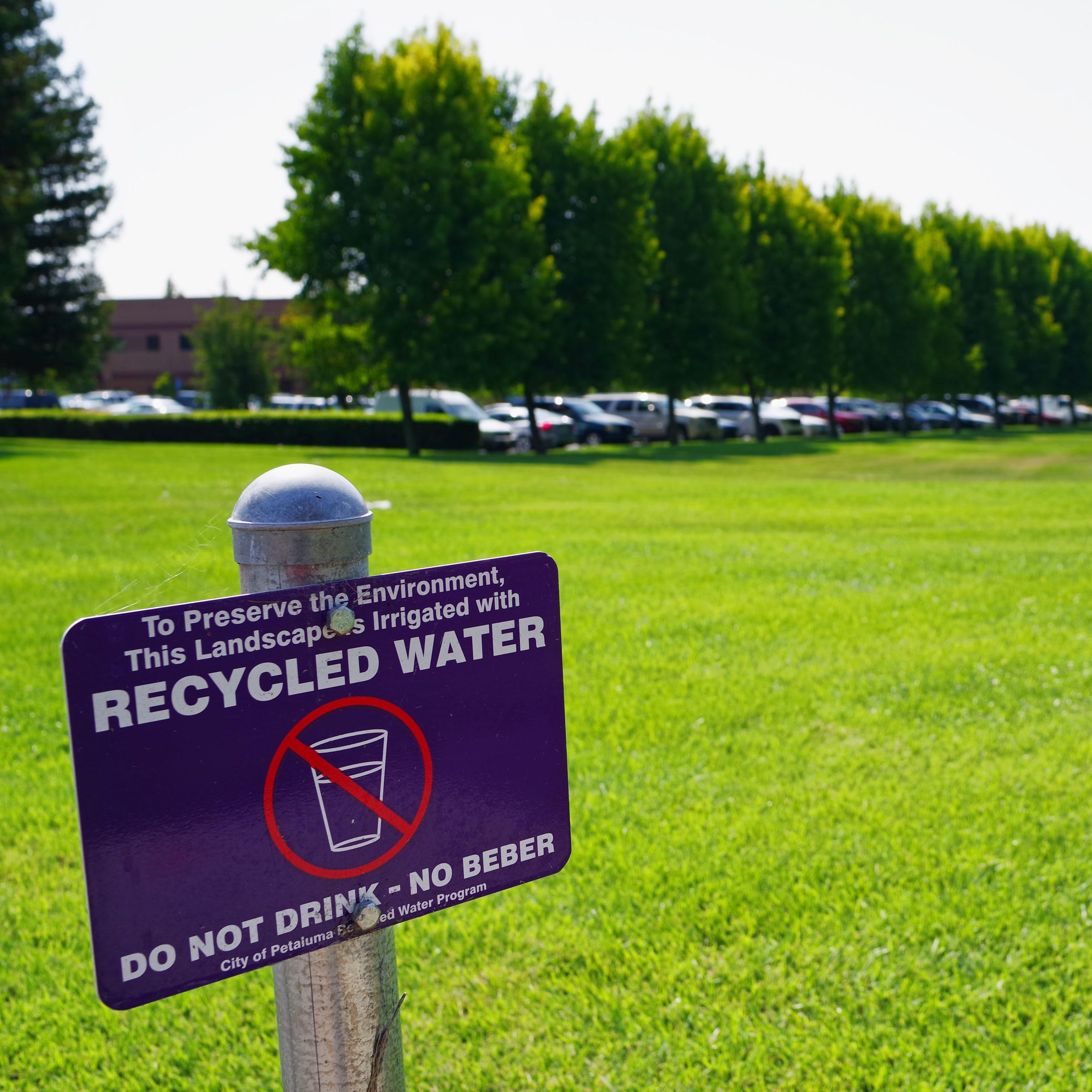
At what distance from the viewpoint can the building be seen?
79375 millimetres

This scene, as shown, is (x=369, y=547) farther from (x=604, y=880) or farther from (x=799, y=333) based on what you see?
(x=799, y=333)

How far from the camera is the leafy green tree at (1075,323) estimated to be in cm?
5328

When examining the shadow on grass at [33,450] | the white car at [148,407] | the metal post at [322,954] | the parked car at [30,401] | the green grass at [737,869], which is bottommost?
the green grass at [737,869]

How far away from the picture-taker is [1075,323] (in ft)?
176

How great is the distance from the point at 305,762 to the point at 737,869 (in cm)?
280

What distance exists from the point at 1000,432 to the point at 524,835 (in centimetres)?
5036

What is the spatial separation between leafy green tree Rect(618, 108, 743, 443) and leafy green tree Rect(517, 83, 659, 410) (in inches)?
99.8

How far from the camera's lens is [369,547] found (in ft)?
5.13

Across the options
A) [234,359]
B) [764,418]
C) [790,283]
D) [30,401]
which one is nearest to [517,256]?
[790,283]

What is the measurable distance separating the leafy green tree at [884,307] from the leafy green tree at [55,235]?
28.6m

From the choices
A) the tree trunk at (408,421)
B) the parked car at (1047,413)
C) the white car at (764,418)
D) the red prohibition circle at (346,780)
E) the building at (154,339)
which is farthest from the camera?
the building at (154,339)

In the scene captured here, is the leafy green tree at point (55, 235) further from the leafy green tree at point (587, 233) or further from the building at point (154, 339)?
the building at point (154, 339)

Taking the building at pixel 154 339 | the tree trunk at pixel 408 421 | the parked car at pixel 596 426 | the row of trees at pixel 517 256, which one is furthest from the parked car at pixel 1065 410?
the building at pixel 154 339

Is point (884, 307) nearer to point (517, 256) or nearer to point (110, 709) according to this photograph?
point (517, 256)
